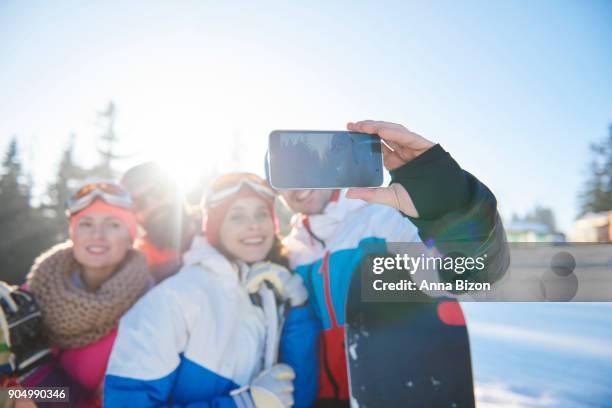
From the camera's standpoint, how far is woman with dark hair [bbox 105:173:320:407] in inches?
67.6

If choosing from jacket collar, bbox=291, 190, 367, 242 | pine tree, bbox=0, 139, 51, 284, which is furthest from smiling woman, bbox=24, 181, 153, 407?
pine tree, bbox=0, 139, 51, 284

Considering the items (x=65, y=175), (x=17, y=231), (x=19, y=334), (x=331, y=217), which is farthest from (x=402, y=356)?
(x=65, y=175)

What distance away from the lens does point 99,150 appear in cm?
2002

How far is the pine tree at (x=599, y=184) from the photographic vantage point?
27847 millimetres

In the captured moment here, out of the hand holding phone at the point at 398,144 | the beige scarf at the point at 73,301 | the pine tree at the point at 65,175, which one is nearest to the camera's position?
the hand holding phone at the point at 398,144

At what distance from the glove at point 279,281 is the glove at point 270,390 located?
39 centimetres

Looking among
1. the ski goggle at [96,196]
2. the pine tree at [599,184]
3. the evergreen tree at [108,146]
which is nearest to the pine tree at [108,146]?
the evergreen tree at [108,146]

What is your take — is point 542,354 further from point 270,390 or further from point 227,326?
point 227,326

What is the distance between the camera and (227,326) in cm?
190

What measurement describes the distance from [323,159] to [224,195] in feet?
3.57

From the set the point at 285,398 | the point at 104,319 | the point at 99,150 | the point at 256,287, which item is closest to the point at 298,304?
the point at 256,287

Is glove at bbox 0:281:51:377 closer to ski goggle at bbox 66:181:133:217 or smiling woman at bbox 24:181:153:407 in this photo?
smiling woman at bbox 24:181:153:407

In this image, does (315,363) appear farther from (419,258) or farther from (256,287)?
(419,258)

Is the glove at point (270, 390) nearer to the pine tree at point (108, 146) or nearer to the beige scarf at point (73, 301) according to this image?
the beige scarf at point (73, 301)
